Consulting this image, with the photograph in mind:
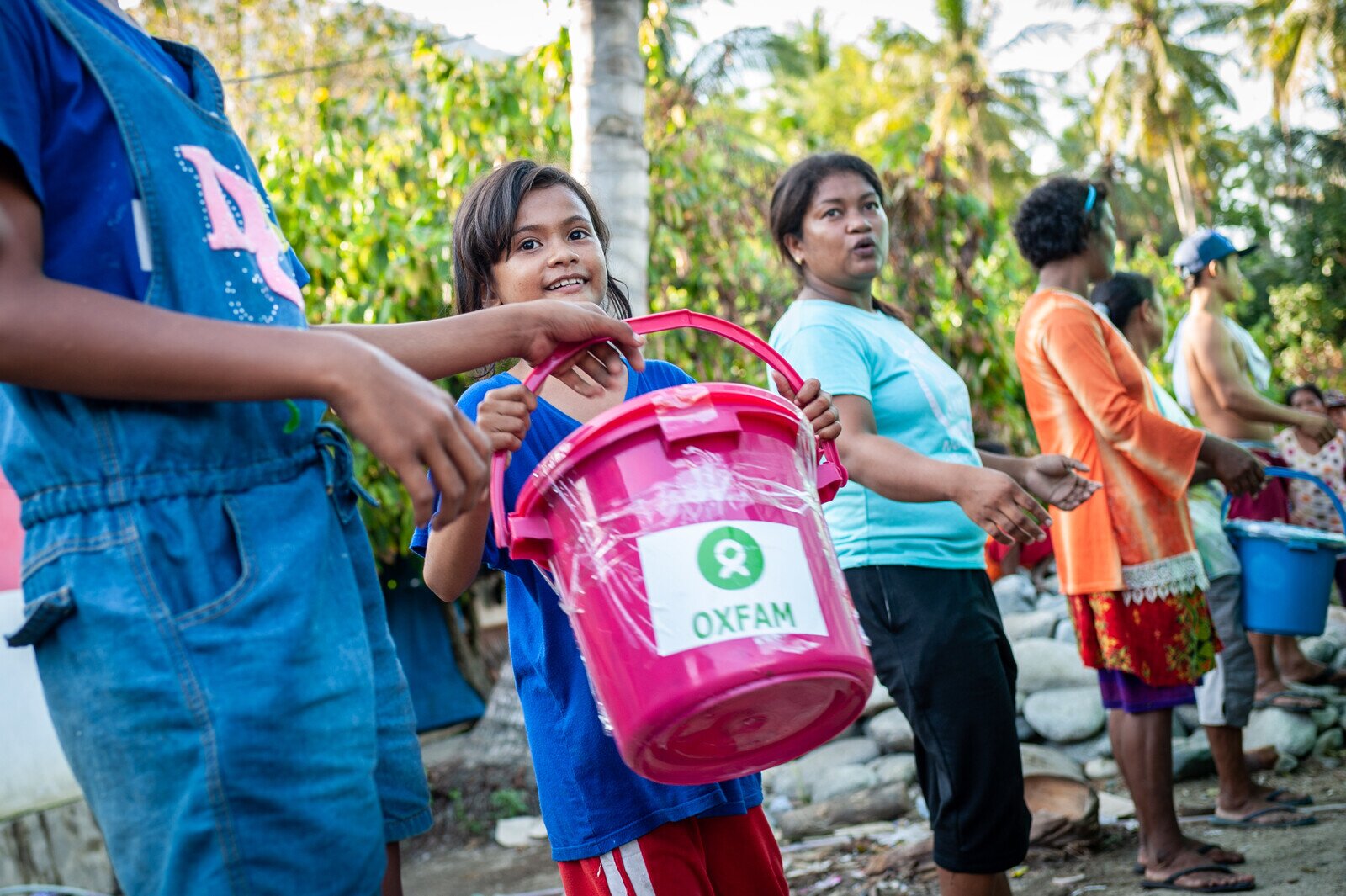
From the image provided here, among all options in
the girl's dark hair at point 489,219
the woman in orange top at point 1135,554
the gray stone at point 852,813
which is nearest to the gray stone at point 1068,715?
the gray stone at point 852,813

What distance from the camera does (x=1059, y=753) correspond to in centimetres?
497

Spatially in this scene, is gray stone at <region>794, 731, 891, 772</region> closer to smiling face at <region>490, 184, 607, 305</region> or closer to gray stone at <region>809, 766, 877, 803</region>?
gray stone at <region>809, 766, 877, 803</region>

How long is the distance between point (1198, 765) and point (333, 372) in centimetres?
491

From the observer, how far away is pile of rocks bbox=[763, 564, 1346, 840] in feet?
16.0

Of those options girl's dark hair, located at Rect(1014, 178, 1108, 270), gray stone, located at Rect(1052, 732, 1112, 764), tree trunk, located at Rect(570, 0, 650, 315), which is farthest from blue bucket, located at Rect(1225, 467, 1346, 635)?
tree trunk, located at Rect(570, 0, 650, 315)

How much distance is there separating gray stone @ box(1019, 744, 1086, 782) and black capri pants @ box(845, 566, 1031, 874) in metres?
1.74

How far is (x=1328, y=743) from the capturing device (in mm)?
5109

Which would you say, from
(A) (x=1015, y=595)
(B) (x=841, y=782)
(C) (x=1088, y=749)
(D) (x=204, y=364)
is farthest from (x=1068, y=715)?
(D) (x=204, y=364)

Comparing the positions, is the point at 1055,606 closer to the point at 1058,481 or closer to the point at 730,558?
the point at 1058,481

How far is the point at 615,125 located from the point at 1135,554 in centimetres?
220

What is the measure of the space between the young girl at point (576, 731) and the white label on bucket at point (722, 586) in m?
0.35

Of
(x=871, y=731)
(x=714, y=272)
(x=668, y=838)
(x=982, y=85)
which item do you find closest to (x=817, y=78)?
(x=982, y=85)

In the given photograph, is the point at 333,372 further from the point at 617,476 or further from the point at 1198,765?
the point at 1198,765

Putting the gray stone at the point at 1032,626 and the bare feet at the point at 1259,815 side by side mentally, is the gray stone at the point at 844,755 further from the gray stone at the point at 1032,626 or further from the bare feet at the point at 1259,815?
the bare feet at the point at 1259,815
